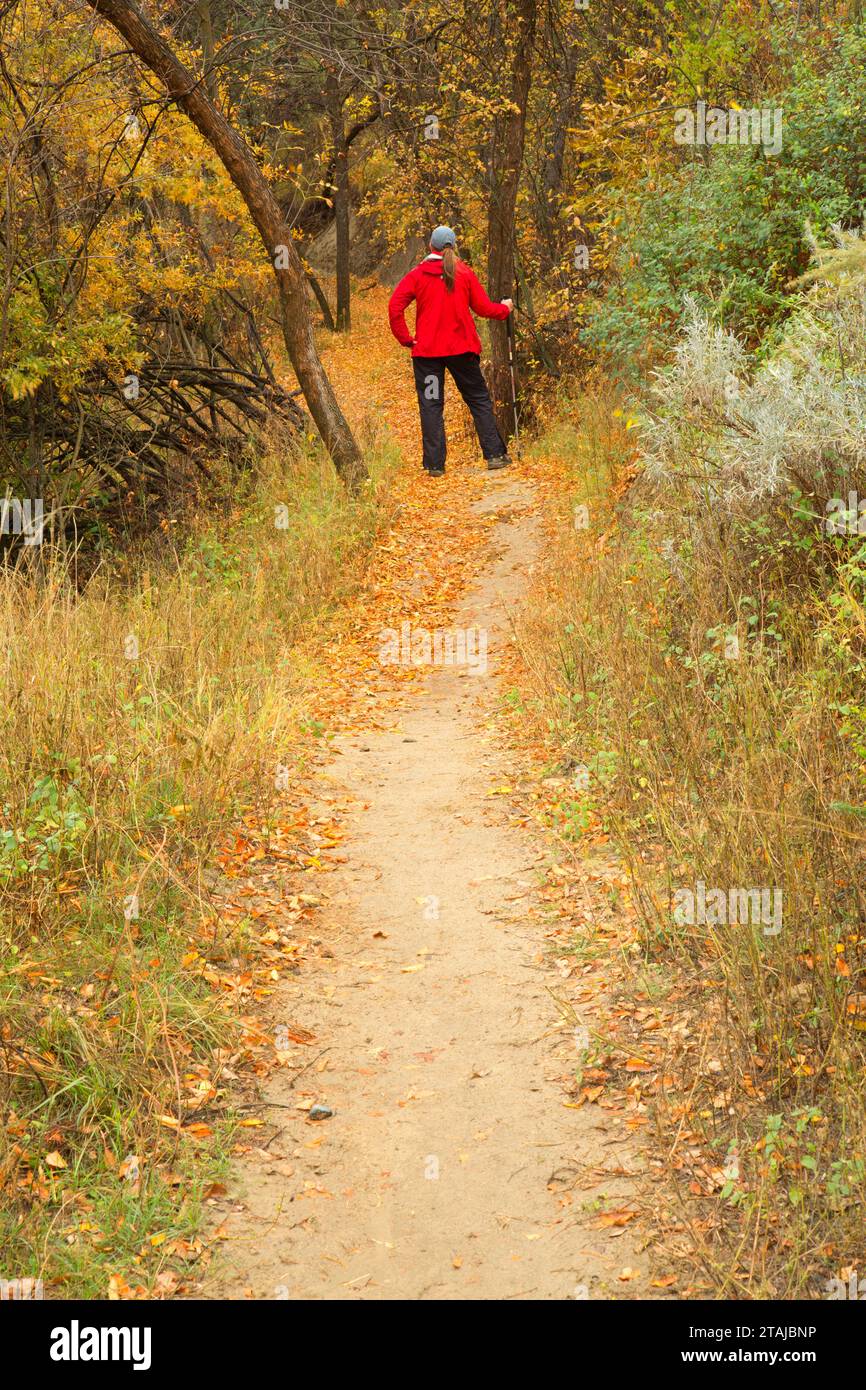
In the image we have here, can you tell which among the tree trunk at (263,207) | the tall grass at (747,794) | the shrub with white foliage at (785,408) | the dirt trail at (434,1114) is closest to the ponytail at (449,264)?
the tree trunk at (263,207)

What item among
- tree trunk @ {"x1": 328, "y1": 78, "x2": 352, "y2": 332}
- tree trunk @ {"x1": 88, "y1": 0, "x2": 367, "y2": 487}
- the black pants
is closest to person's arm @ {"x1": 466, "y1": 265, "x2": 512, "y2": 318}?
the black pants

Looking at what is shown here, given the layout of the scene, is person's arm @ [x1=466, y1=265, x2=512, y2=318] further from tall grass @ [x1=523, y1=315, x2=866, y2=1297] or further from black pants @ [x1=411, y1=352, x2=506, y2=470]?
tall grass @ [x1=523, y1=315, x2=866, y2=1297]

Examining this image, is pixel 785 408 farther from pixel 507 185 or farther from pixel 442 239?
pixel 507 185

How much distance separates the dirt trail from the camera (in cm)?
344

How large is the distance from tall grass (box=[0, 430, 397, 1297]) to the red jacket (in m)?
4.38

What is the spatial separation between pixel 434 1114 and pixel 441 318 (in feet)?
28.9

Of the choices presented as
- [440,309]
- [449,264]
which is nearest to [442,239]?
[449,264]

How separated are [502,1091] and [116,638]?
418cm

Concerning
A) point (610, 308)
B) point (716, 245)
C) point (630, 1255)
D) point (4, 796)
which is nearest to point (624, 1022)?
point (630, 1255)

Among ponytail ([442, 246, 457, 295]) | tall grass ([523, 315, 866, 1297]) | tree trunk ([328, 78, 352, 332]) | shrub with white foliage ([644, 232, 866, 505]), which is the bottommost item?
tall grass ([523, 315, 866, 1297])

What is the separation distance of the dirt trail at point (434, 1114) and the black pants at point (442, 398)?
20.9 ft

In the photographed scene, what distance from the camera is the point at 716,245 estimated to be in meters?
8.74

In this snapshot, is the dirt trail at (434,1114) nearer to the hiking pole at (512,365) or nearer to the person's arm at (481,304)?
the person's arm at (481,304)

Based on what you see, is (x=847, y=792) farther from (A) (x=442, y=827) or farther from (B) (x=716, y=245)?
(B) (x=716, y=245)
